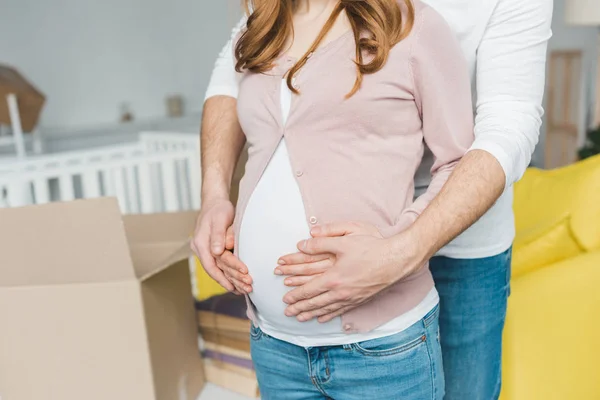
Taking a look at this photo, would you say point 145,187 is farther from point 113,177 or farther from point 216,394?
point 216,394

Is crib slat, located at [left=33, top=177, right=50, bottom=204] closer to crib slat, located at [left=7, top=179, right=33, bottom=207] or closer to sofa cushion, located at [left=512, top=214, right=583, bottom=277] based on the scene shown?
crib slat, located at [left=7, top=179, right=33, bottom=207]

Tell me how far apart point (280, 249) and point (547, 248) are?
0.86 metres

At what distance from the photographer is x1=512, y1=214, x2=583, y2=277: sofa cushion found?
4.52ft

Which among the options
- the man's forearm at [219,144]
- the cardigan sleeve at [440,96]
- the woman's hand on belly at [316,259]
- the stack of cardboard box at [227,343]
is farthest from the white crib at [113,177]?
the cardigan sleeve at [440,96]

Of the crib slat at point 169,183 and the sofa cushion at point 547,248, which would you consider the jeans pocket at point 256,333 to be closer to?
the sofa cushion at point 547,248

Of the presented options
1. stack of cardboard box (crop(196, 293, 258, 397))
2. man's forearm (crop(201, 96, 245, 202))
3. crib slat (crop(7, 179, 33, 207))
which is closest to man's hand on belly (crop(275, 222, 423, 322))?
man's forearm (crop(201, 96, 245, 202))

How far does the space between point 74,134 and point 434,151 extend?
3693 mm

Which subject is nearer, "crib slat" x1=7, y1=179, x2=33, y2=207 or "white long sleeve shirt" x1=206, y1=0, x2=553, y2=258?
"white long sleeve shirt" x1=206, y1=0, x2=553, y2=258

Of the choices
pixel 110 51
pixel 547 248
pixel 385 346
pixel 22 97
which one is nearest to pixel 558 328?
pixel 547 248

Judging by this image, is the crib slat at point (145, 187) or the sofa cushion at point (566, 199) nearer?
the sofa cushion at point (566, 199)

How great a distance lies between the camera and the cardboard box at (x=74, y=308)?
35.7 inches

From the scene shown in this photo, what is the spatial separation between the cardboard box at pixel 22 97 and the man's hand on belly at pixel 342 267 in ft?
9.64

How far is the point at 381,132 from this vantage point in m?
0.75

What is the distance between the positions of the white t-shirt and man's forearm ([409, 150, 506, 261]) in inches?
4.7
